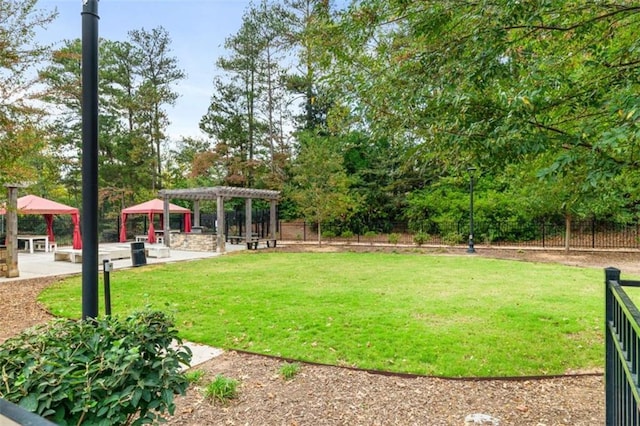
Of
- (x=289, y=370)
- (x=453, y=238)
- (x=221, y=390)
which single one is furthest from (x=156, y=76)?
(x=221, y=390)

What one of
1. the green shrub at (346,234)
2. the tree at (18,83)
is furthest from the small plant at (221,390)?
the green shrub at (346,234)

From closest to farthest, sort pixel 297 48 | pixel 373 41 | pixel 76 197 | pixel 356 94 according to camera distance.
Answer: pixel 356 94, pixel 373 41, pixel 297 48, pixel 76 197

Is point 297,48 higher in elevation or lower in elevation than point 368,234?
higher

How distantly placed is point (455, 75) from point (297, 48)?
386 inches

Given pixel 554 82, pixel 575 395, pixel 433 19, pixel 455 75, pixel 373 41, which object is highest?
pixel 373 41

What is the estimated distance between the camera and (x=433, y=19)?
128 inches

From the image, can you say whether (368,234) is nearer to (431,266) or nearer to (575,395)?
(431,266)

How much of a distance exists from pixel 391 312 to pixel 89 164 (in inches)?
183

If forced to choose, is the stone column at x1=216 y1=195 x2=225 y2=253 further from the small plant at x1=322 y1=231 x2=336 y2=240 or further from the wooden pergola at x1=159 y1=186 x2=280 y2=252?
the small plant at x1=322 y1=231 x2=336 y2=240

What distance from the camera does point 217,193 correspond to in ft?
51.5

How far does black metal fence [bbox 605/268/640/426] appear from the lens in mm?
1475

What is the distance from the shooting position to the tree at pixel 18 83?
6965 mm

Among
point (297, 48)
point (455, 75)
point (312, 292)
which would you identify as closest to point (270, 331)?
point (312, 292)

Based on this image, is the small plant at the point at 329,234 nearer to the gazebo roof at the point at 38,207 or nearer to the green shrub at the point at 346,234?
the green shrub at the point at 346,234
